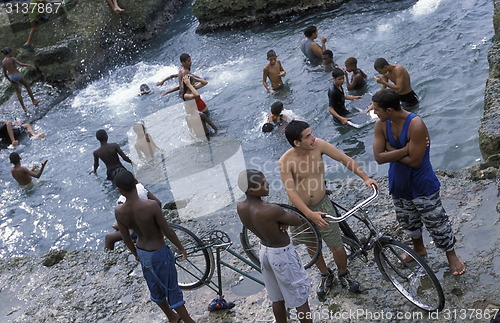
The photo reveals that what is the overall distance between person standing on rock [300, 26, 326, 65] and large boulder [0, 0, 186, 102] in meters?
6.84

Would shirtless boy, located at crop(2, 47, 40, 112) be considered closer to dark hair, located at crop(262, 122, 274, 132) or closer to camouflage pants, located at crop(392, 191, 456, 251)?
dark hair, located at crop(262, 122, 274, 132)

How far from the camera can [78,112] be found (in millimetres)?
14719

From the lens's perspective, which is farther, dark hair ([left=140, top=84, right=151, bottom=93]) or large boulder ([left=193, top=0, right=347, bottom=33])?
large boulder ([left=193, top=0, right=347, bottom=33])

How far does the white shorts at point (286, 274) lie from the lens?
473 centimetres

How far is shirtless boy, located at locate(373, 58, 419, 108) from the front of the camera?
9.62 meters

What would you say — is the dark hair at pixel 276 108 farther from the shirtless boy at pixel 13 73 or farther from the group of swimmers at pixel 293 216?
the shirtless boy at pixel 13 73

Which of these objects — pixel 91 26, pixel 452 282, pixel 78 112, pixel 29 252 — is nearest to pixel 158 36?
pixel 91 26

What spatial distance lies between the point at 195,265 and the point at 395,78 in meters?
5.43

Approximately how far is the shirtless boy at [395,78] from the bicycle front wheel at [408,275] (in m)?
4.79

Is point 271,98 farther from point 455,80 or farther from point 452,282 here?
point 452,282

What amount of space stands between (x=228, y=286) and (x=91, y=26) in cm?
1352

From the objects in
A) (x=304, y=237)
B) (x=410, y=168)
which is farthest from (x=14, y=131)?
(x=410, y=168)

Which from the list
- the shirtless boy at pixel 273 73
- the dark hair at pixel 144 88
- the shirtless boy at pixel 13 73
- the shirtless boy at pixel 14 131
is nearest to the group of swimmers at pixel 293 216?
the shirtless boy at pixel 273 73

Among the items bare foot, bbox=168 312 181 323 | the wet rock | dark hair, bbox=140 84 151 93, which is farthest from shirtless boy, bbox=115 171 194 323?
dark hair, bbox=140 84 151 93
